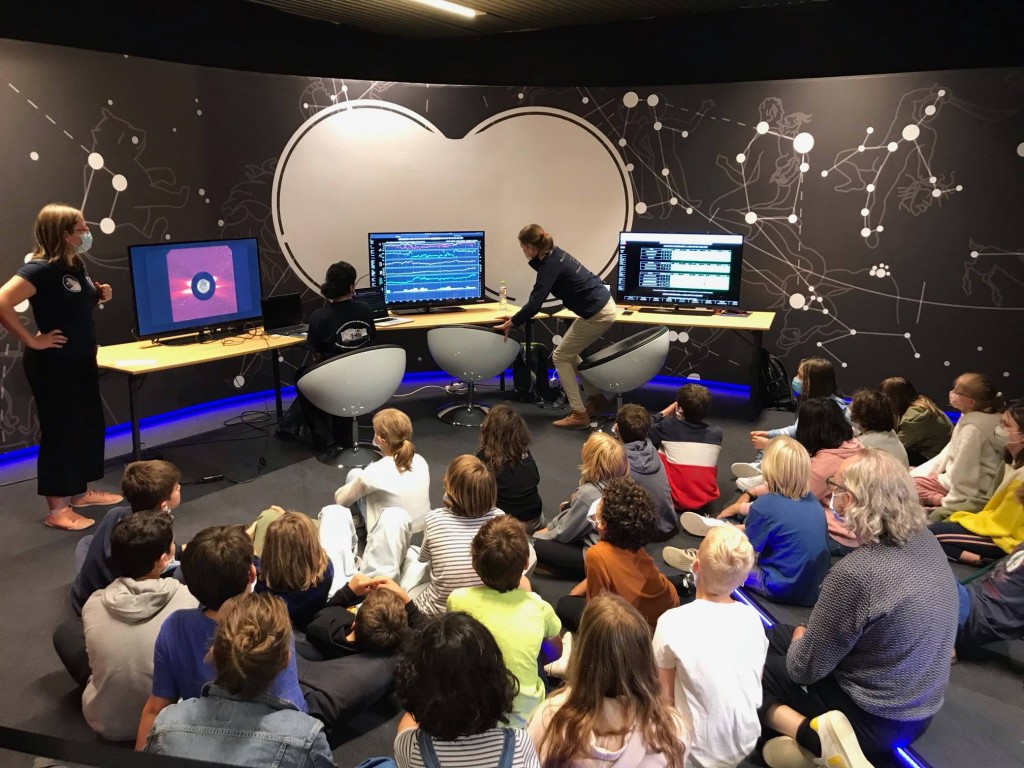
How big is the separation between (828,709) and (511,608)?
104 centimetres

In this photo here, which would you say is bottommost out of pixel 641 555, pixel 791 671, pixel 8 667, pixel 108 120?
pixel 8 667

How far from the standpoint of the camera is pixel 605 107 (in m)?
6.86

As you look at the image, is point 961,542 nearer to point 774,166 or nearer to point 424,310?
point 774,166

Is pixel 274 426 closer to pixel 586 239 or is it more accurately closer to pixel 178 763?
pixel 586 239

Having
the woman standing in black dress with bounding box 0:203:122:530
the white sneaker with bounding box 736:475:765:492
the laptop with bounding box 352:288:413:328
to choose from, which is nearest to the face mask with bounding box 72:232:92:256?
the woman standing in black dress with bounding box 0:203:122:530

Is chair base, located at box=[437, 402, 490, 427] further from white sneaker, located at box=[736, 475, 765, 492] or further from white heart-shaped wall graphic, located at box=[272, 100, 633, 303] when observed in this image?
white sneaker, located at box=[736, 475, 765, 492]

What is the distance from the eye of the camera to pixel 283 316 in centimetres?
559

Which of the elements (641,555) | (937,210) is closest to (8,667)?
Answer: (641,555)

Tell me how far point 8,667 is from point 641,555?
2.45 metres

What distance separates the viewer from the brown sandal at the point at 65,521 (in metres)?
4.16

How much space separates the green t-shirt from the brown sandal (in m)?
2.70

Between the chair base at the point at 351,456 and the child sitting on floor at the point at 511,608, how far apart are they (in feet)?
8.88

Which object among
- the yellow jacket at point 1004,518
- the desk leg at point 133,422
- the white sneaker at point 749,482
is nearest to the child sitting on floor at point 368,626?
the white sneaker at point 749,482

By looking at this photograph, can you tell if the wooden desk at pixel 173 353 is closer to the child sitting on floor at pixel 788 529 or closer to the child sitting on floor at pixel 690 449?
the child sitting on floor at pixel 690 449
